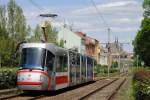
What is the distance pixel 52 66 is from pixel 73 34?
110 meters

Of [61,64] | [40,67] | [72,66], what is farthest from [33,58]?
[72,66]

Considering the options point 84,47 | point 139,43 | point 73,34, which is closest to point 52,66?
point 139,43

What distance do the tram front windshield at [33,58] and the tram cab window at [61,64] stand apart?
6.62 feet

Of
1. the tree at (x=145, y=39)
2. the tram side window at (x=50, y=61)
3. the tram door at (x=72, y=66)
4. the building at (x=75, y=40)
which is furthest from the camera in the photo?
the building at (x=75, y=40)

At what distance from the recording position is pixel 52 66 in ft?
99.5

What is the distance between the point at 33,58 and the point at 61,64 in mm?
3517

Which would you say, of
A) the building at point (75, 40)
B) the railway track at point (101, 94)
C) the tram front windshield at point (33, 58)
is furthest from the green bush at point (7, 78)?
the building at point (75, 40)

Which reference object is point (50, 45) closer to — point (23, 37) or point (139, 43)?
point (23, 37)

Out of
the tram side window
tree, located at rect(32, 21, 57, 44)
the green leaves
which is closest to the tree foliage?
the green leaves

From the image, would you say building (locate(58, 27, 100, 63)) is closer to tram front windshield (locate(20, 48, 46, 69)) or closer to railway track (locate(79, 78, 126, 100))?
railway track (locate(79, 78, 126, 100))

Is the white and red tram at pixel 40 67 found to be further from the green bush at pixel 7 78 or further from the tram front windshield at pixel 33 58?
the green bush at pixel 7 78

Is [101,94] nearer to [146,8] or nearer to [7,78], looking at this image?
[7,78]

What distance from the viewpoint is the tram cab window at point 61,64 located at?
1246 inches

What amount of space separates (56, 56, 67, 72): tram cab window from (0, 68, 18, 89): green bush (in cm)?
411
